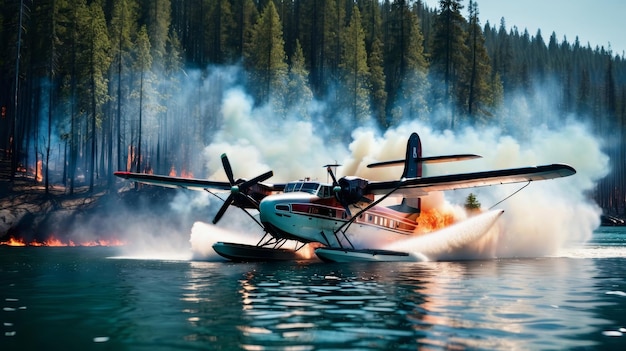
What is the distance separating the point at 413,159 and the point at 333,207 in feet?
24.7

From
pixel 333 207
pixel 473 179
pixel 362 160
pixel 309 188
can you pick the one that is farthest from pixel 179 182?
pixel 362 160

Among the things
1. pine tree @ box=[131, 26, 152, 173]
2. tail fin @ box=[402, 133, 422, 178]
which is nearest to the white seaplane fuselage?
tail fin @ box=[402, 133, 422, 178]

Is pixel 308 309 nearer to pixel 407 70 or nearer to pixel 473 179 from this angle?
pixel 473 179

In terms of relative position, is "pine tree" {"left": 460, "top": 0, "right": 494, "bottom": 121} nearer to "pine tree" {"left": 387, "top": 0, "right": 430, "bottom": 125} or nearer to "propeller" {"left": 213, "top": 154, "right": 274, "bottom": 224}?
"pine tree" {"left": 387, "top": 0, "right": 430, "bottom": 125}

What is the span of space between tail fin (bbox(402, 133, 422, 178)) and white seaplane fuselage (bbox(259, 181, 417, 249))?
9.20ft

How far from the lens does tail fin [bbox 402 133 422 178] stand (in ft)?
127

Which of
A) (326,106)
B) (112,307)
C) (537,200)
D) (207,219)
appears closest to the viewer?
(112,307)

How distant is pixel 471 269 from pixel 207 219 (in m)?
35.3

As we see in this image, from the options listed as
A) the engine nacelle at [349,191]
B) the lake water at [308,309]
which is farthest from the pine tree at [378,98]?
the lake water at [308,309]

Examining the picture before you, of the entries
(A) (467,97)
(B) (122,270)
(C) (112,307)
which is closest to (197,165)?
(A) (467,97)

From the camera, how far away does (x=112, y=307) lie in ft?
51.9

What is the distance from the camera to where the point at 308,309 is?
15758mm

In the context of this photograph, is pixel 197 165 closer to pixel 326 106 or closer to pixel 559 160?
pixel 326 106

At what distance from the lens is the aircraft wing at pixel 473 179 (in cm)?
2848
